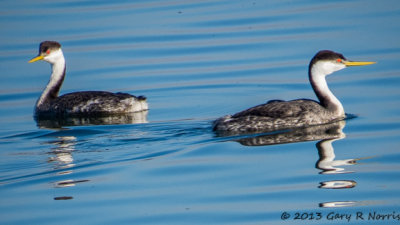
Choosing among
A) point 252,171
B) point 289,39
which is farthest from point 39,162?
point 289,39

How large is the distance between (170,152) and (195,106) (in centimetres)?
310

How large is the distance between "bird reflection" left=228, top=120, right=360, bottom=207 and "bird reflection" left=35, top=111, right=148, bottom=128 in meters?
2.47

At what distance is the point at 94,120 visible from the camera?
1378cm

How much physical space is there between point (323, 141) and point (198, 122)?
229 centimetres

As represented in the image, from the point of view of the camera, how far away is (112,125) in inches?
516

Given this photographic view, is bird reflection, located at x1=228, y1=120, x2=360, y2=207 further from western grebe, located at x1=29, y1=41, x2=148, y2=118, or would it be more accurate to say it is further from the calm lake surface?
western grebe, located at x1=29, y1=41, x2=148, y2=118

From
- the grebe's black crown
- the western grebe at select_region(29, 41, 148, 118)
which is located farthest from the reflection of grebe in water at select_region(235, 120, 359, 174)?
the grebe's black crown

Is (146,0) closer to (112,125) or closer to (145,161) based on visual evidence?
(112,125)

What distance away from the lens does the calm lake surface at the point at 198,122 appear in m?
8.74

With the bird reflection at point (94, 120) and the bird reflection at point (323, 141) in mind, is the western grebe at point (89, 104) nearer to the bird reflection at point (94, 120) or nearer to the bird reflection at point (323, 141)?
the bird reflection at point (94, 120)

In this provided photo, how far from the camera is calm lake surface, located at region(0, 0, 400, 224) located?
8.74 m

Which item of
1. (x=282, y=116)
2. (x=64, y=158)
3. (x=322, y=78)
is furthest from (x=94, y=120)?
(x=322, y=78)

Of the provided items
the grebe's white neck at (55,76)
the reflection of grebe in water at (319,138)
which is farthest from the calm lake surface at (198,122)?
the grebe's white neck at (55,76)

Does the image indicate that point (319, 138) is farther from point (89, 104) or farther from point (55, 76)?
point (55, 76)
